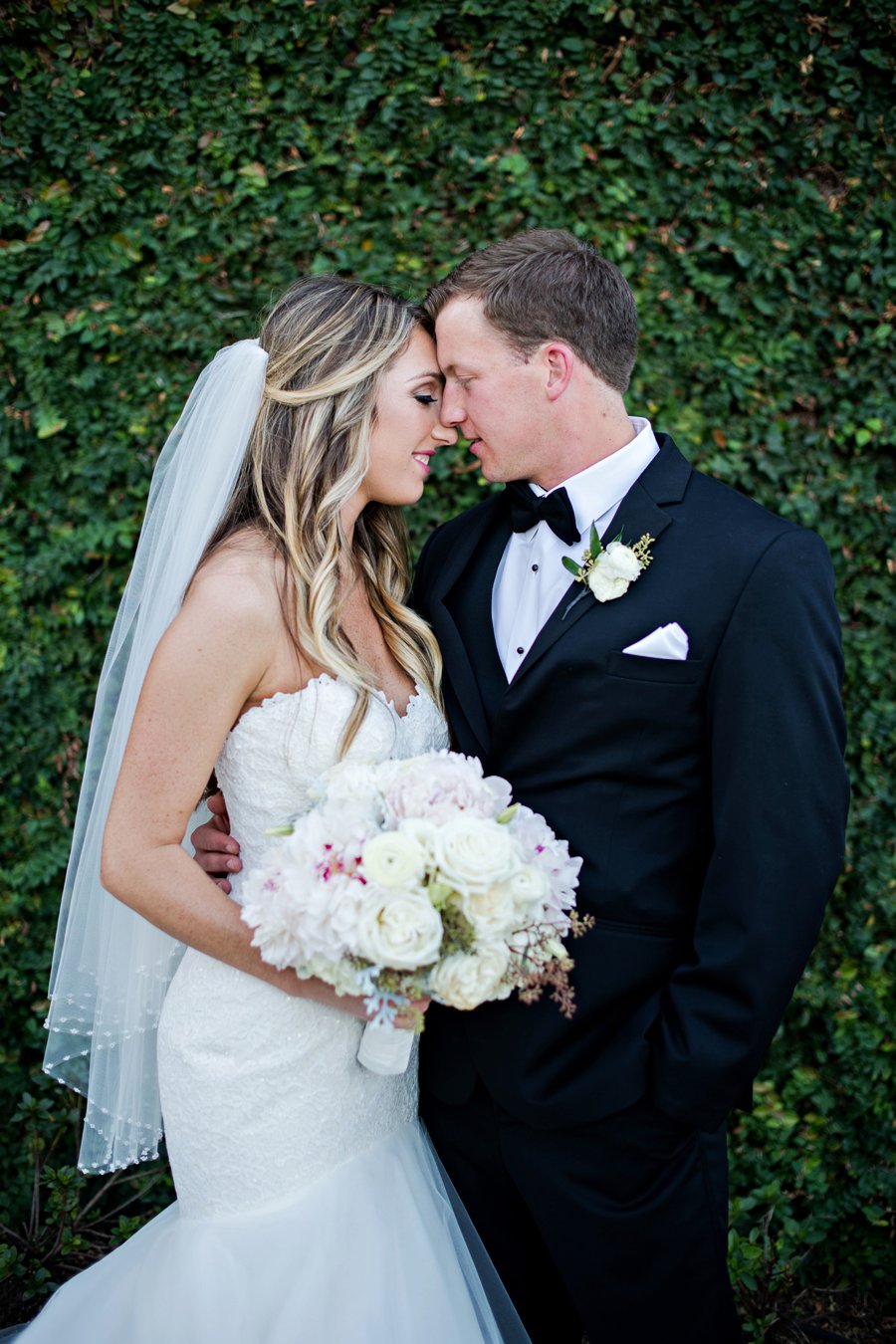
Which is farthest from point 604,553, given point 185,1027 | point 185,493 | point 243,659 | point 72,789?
point 72,789

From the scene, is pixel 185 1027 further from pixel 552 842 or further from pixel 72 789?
pixel 72 789

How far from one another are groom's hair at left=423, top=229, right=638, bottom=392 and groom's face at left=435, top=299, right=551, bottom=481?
0.03m

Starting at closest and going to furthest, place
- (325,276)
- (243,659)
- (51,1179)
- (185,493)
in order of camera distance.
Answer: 1. (243,659)
2. (185,493)
3. (325,276)
4. (51,1179)

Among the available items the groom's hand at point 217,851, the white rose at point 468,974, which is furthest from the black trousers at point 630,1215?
the groom's hand at point 217,851

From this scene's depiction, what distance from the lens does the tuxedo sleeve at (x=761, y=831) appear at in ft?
7.59

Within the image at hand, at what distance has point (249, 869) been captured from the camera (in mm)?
2629

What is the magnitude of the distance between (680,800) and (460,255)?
237 centimetres

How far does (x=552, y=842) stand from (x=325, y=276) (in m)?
1.66

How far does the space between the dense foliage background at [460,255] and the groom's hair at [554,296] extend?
1.08m

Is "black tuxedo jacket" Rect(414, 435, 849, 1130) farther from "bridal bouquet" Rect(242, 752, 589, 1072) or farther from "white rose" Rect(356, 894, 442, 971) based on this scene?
"white rose" Rect(356, 894, 442, 971)

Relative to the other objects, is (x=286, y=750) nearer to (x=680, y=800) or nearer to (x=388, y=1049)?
(x=388, y=1049)

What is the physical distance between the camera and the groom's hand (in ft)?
8.80

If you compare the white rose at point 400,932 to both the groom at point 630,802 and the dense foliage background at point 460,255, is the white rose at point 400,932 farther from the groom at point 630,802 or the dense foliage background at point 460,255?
the dense foliage background at point 460,255

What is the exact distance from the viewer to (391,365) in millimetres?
2863
